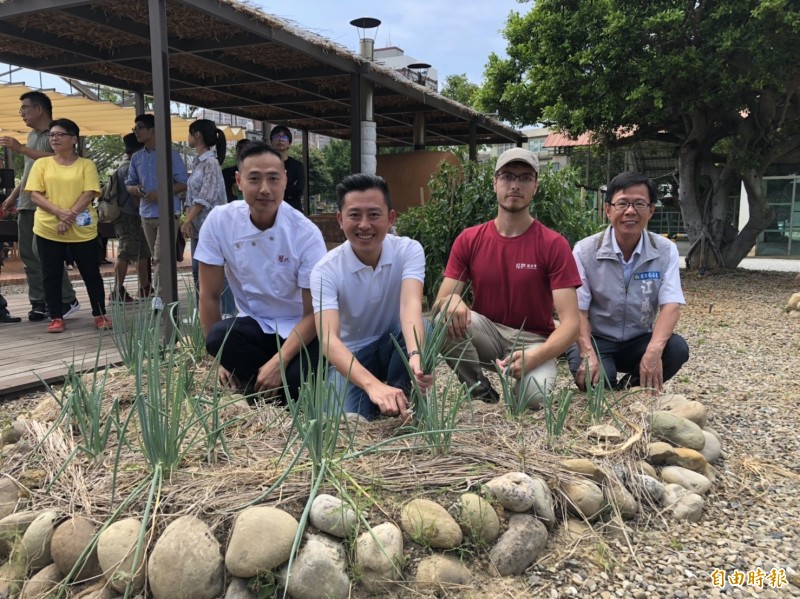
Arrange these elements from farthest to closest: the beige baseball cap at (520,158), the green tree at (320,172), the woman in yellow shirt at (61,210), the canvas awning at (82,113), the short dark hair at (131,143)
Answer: the green tree at (320,172)
the canvas awning at (82,113)
the short dark hair at (131,143)
the woman in yellow shirt at (61,210)
the beige baseball cap at (520,158)

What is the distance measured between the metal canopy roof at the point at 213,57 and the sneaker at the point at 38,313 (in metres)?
2.05

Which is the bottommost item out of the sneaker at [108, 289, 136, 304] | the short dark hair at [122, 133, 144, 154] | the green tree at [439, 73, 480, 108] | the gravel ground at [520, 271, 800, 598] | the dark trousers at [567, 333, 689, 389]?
the gravel ground at [520, 271, 800, 598]

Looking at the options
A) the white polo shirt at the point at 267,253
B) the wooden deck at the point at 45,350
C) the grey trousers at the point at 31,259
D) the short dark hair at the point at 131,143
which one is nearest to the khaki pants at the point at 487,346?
the white polo shirt at the point at 267,253

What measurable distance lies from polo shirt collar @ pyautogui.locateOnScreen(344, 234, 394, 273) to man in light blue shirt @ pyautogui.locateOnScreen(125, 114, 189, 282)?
2.71 meters

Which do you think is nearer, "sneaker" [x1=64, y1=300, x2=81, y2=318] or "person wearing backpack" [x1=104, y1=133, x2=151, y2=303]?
"sneaker" [x1=64, y1=300, x2=81, y2=318]

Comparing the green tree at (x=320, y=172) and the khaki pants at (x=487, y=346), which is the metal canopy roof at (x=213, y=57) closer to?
the khaki pants at (x=487, y=346)

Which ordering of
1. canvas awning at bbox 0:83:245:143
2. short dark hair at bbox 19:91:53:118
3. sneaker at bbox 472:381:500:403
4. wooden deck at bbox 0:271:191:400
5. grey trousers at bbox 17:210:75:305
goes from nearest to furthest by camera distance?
sneaker at bbox 472:381:500:403 < wooden deck at bbox 0:271:191:400 < short dark hair at bbox 19:91:53:118 < grey trousers at bbox 17:210:75:305 < canvas awning at bbox 0:83:245:143

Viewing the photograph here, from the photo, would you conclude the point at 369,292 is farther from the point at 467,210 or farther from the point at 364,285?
the point at 467,210

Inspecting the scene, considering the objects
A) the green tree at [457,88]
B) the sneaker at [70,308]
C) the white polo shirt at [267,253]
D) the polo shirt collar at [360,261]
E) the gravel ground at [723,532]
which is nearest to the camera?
the gravel ground at [723,532]

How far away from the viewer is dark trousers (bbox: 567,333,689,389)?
2648 millimetres

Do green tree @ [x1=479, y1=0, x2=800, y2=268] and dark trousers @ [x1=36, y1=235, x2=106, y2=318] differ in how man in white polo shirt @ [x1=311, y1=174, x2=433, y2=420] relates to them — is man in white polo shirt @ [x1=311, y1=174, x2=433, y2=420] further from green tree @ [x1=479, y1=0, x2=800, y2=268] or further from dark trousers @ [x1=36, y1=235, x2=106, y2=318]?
green tree @ [x1=479, y1=0, x2=800, y2=268]

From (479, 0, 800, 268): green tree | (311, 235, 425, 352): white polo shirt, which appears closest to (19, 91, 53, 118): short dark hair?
(311, 235, 425, 352): white polo shirt

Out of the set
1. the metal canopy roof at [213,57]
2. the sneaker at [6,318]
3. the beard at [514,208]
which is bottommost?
the sneaker at [6,318]

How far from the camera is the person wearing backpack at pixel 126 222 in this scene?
16.2ft
